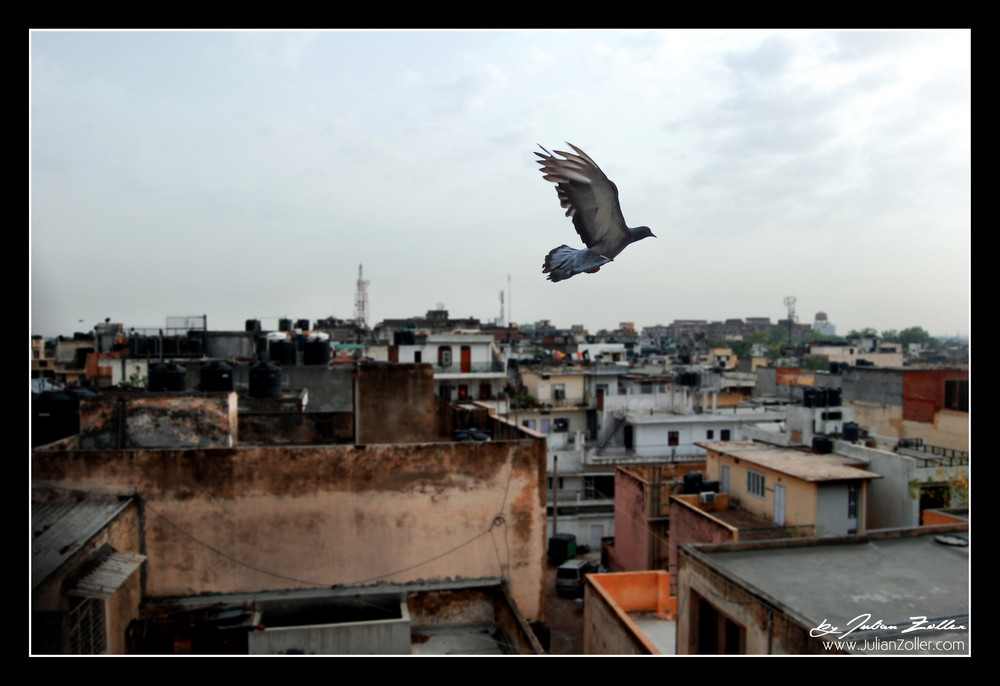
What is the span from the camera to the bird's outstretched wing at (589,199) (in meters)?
1.95

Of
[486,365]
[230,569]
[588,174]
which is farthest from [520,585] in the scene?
[486,365]

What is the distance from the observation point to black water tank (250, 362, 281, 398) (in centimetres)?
2122

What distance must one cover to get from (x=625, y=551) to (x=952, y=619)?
603 inches

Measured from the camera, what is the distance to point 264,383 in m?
21.3

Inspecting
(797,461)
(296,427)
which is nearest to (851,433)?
(797,461)

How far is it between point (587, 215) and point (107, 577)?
9810 mm

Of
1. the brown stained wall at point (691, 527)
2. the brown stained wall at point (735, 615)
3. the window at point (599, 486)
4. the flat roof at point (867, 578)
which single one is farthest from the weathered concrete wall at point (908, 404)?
the brown stained wall at point (735, 615)

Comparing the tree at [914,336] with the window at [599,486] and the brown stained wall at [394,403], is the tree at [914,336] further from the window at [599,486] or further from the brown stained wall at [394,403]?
the brown stained wall at [394,403]

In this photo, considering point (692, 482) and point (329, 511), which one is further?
point (692, 482)

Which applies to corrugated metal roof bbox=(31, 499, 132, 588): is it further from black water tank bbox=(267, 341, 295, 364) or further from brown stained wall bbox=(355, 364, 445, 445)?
black water tank bbox=(267, 341, 295, 364)

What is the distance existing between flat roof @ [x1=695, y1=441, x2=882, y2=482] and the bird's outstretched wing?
17552 mm

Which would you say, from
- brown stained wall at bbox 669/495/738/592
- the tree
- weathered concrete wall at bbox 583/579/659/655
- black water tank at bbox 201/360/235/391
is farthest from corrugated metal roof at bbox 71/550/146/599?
the tree

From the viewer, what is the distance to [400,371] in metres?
18.1

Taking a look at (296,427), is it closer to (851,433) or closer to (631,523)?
Result: (631,523)
